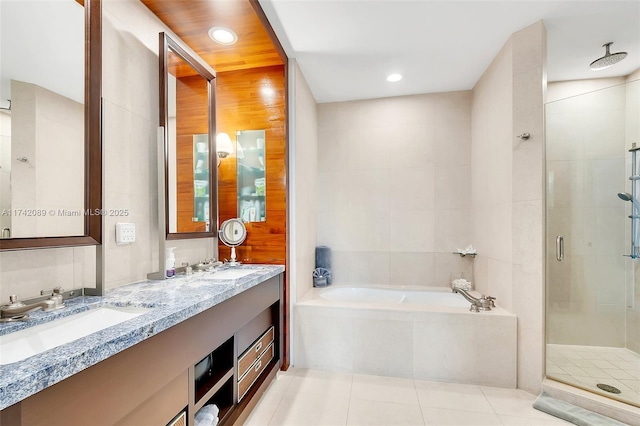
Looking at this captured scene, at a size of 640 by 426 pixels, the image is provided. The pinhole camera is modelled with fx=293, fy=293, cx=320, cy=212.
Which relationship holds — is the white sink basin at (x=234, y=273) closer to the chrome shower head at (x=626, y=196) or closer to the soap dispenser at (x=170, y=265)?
the soap dispenser at (x=170, y=265)

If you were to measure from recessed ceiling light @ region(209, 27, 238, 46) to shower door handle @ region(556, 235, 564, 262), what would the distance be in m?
2.69

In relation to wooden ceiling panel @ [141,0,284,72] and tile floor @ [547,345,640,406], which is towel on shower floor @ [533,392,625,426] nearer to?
tile floor @ [547,345,640,406]

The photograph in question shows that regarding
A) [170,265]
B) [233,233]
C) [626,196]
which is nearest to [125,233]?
[170,265]

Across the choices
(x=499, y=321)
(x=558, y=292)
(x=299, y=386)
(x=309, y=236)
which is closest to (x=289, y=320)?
(x=299, y=386)

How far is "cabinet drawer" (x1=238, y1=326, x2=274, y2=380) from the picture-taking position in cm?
174

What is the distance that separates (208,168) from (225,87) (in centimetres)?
79

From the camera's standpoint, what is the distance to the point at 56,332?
3.29ft

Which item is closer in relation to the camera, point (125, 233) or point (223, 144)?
point (125, 233)

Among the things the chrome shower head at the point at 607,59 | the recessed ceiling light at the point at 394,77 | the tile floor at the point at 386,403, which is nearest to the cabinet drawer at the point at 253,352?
the tile floor at the point at 386,403

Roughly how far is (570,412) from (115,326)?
249cm

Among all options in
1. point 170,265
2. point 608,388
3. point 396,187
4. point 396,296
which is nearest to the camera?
point 170,265

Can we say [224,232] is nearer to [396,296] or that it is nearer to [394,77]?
[396,296]

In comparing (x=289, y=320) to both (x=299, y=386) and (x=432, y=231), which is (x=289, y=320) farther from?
(x=432, y=231)

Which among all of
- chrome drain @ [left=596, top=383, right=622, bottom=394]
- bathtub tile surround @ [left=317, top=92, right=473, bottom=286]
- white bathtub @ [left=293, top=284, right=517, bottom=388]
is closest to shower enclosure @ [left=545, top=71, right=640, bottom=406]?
chrome drain @ [left=596, top=383, right=622, bottom=394]
